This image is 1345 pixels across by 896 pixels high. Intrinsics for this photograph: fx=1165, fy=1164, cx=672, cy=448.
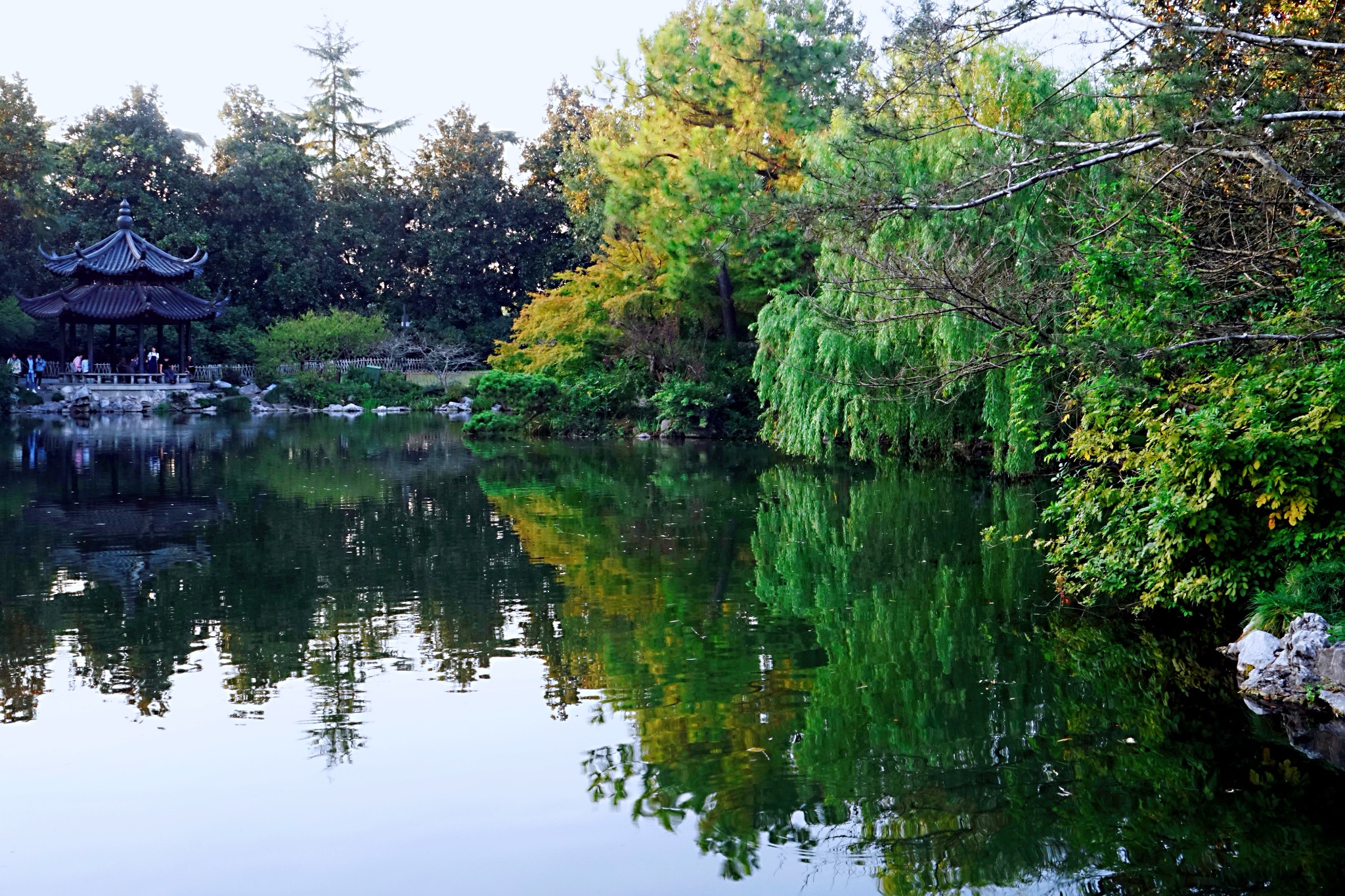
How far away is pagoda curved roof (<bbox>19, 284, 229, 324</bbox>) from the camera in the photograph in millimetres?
32656

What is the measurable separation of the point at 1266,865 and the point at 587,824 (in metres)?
2.32

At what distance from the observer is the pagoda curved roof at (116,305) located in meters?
32.7

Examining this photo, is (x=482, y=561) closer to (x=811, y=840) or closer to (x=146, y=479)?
(x=811, y=840)

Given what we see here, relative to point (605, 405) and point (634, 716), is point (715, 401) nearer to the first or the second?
point (605, 405)

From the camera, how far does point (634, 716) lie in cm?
543

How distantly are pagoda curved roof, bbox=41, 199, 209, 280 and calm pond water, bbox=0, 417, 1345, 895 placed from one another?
24.4 meters

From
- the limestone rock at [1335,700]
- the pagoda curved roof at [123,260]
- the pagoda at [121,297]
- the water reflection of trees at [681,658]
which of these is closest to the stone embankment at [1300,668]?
the limestone rock at [1335,700]

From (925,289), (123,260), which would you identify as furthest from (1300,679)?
(123,260)

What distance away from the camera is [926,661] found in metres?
6.34

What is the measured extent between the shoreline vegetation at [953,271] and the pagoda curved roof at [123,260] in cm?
230

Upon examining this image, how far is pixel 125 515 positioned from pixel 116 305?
23.8 metres

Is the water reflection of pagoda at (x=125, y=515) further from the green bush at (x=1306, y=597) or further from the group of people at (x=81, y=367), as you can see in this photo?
the group of people at (x=81, y=367)

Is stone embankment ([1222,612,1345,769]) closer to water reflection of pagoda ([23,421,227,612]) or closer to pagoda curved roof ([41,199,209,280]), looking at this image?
water reflection of pagoda ([23,421,227,612])

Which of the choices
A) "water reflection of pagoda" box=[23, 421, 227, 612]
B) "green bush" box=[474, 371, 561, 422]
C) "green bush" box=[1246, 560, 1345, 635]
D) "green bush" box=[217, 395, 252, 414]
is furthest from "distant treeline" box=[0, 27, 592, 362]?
"green bush" box=[1246, 560, 1345, 635]
